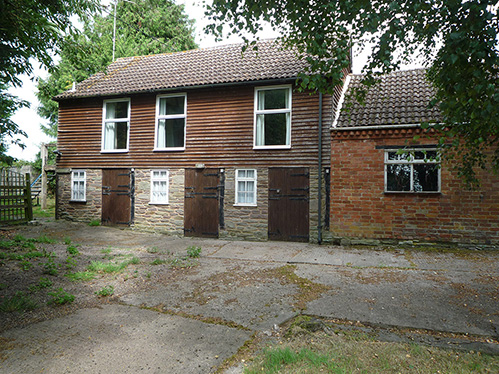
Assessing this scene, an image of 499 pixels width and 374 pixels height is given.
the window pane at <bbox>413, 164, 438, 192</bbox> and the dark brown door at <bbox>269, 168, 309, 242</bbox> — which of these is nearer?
the window pane at <bbox>413, 164, 438, 192</bbox>

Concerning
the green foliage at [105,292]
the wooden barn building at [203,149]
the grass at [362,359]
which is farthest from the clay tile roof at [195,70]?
the grass at [362,359]

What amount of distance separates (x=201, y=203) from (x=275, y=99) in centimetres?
462

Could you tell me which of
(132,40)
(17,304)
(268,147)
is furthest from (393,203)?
(132,40)

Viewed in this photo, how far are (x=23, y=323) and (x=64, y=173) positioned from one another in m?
11.3

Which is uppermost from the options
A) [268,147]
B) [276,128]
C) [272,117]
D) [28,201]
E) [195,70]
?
[195,70]

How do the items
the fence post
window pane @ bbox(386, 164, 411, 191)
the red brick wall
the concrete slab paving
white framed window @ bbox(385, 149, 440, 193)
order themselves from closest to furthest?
the concrete slab paving
the red brick wall
white framed window @ bbox(385, 149, 440, 193)
window pane @ bbox(386, 164, 411, 191)
the fence post

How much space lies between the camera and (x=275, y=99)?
37.4 ft

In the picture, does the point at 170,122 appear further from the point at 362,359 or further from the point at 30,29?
the point at 362,359

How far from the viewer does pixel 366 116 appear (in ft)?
34.2

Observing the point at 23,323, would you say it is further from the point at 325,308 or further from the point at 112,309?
the point at 325,308

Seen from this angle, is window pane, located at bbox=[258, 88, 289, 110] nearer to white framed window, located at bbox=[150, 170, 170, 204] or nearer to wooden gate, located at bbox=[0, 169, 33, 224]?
white framed window, located at bbox=[150, 170, 170, 204]

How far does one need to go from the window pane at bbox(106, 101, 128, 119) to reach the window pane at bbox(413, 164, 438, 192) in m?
11.2

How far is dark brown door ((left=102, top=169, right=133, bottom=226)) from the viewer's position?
12.9 m

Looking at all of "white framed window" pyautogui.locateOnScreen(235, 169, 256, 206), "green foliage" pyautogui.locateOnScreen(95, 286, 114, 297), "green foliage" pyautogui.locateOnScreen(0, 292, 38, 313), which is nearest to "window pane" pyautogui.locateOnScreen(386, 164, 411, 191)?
"white framed window" pyautogui.locateOnScreen(235, 169, 256, 206)
